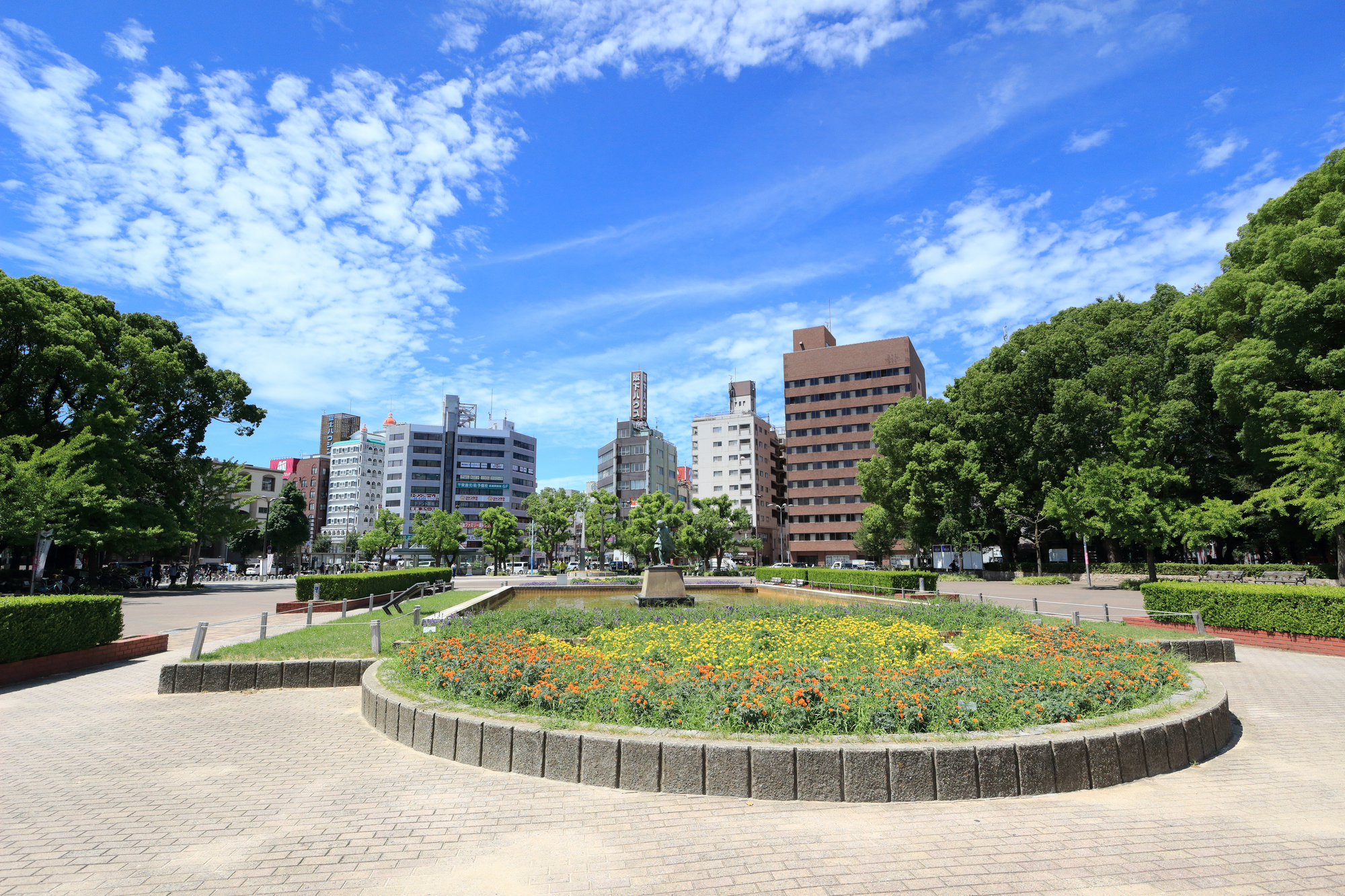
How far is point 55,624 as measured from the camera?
11.9m

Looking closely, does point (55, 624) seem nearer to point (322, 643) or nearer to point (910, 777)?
point (322, 643)

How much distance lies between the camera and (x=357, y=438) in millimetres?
127812

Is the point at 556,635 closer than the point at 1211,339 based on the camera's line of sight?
Yes

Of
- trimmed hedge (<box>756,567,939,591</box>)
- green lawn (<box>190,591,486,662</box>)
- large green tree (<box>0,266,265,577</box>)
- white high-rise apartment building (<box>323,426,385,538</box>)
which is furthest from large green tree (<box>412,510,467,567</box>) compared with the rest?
white high-rise apartment building (<box>323,426,385,538</box>)

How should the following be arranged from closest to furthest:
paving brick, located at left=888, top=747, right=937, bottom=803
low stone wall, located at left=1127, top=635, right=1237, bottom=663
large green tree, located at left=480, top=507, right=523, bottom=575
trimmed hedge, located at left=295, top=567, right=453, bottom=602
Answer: paving brick, located at left=888, top=747, right=937, bottom=803
low stone wall, located at left=1127, top=635, right=1237, bottom=663
trimmed hedge, located at left=295, top=567, right=453, bottom=602
large green tree, located at left=480, top=507, right=523, bottom=575

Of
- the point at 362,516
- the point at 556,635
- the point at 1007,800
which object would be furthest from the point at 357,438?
the point at 1007,800

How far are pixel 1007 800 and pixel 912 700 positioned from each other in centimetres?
110

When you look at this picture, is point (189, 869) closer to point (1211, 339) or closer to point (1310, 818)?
point (1310, 818)

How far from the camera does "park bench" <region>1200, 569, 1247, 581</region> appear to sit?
30.8m

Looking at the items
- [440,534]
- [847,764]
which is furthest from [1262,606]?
[440,534]

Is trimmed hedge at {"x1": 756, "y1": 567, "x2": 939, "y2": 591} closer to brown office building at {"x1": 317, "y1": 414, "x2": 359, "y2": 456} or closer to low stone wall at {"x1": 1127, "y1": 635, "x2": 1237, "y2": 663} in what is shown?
low stone wall at {"x1": 1127, "y1": 635, "x2": 1237, "y2": 663}

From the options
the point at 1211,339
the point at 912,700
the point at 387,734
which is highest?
the point at 1211,339

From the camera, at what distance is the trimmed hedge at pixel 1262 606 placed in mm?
14227

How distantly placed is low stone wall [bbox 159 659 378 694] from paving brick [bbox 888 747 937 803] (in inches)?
329
